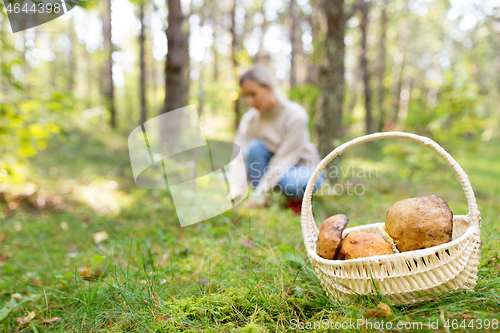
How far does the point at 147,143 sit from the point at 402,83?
62.7 ft

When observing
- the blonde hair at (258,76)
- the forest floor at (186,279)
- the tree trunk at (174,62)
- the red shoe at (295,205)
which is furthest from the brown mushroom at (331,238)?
the tree trunk at (174,62)

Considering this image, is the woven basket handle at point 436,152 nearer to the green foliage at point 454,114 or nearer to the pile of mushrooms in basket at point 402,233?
the pile of mushrooms in basket at point 402,233

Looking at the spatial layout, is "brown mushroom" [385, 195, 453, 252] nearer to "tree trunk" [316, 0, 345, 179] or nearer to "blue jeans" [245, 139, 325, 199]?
"blue jeans" [245, 139, 325, 199]

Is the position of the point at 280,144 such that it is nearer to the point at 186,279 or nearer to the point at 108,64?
the point at 186,279

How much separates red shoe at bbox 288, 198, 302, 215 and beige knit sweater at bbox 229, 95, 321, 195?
26 cm

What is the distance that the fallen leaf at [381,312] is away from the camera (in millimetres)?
928

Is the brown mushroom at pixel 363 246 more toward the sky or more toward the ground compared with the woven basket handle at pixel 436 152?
more toward the ground

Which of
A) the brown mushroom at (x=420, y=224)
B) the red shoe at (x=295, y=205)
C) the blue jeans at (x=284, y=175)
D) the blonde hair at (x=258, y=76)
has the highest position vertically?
the blonde hair at (x=258, y=76)

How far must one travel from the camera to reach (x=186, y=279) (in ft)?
4.75

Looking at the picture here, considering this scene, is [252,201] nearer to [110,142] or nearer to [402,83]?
[110,142]

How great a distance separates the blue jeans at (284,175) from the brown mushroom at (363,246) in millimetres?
1753

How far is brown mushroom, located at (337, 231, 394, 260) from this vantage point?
1.08 meters

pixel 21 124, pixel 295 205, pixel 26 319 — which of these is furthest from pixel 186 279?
pixel 21 124

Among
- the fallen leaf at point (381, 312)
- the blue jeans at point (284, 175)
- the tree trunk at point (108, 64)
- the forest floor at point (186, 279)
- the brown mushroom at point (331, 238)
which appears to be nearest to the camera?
the fallen leaf at point (381, 312)
